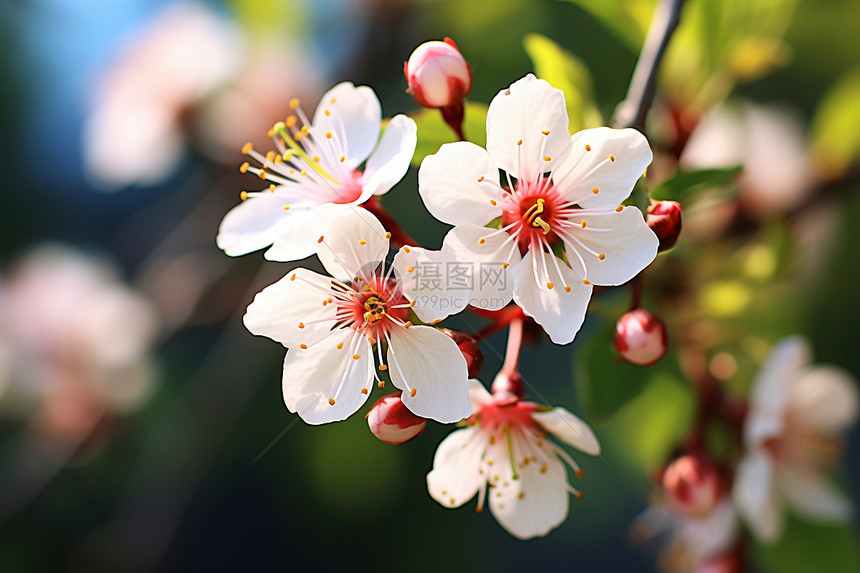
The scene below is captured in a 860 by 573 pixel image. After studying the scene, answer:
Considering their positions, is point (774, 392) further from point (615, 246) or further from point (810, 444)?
point (615, 246)

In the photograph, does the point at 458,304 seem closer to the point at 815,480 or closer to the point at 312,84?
the point at 815,480

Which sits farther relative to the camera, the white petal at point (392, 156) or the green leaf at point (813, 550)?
the green leaf at point (813, 550)

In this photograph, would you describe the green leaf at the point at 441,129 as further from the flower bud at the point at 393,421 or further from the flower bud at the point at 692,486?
the flower bud at the point at 692,486

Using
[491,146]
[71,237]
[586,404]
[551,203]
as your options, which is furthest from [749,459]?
[71,237]

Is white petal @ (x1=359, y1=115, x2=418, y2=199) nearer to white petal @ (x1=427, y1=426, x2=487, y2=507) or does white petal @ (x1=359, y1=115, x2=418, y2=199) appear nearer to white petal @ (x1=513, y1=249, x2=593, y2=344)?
white petal @ (x1=513, y1=249, x2=593, y2=344)

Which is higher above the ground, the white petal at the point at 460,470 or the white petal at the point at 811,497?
the white petal at the point at 460,470

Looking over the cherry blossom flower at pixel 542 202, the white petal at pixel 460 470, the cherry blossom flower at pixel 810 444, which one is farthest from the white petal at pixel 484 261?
the cherry blossom flower at pixel 810 444
